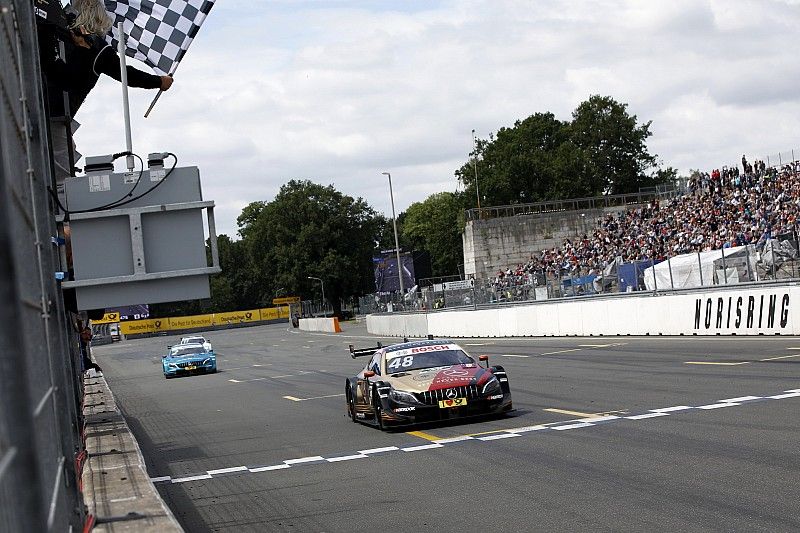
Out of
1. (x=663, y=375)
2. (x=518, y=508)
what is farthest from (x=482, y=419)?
(x=518, y=508)

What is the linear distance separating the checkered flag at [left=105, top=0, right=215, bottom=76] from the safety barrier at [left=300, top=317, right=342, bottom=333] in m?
68.0

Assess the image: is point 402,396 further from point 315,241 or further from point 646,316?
point 315,241

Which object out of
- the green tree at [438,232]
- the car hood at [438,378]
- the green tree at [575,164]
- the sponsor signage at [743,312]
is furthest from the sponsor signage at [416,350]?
the green tree at [438,232]

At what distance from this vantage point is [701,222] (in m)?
48.6

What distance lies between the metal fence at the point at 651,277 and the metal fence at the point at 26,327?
22.0 m

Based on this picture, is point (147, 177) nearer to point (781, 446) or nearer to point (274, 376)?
point (781, 446)

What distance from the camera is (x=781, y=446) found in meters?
11.0

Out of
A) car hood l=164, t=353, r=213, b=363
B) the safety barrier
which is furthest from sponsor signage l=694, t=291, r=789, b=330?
the safety barrier

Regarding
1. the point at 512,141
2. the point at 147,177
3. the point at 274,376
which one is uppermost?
the point at 512,141

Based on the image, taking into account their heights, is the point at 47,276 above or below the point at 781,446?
above

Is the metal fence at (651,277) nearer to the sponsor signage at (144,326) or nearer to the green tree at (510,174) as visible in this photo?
the green tree at (510,174)

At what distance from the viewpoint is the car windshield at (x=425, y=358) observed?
17062 millimetres

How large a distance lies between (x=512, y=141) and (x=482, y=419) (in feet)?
364

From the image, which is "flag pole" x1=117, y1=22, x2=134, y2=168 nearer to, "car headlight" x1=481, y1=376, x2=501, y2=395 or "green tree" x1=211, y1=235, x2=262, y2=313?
"car headlight" x1=481, y1=376, x2=501, y2=395
